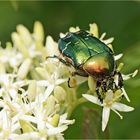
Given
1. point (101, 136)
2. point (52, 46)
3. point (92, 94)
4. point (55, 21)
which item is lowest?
point (101, 136)

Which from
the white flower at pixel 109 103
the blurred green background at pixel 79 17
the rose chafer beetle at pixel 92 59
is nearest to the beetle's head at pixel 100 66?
the rose chafer beetle at pixel 92 59

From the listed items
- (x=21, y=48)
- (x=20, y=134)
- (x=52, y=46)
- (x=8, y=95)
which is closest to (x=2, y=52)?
(x=21, y=48)

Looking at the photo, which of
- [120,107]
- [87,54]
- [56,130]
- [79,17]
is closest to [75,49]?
[87,54]

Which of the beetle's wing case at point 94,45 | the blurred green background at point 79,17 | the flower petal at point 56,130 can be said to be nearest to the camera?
the flower petal at point 56,130

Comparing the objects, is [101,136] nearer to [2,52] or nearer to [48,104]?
[48,104]

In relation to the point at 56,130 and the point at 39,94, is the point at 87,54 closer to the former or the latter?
the point at 39,94

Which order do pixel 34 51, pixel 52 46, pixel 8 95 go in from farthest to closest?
pixel 34 51 → pixel 52 46 → pixel 8 95

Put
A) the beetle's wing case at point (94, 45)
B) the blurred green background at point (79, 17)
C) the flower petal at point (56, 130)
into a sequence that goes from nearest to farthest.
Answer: the flower petal at point (56, 130) < the beetle's wing case at point (94, 45) < the blurred green background at point (79, 17)

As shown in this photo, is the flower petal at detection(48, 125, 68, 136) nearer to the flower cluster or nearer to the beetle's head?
the flower cluster

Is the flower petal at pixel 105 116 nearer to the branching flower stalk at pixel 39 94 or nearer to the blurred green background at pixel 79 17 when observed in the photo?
the branching flower stalk at pixel 39 94
